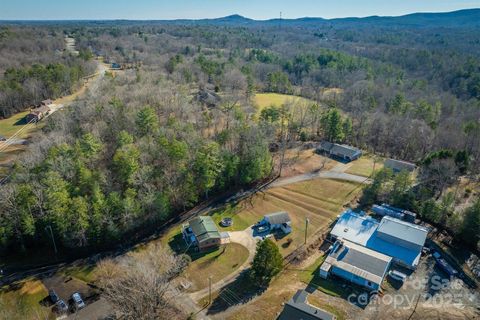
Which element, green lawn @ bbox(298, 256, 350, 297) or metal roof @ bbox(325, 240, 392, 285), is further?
metal roof @ bbox(325, 240, 392, 285)

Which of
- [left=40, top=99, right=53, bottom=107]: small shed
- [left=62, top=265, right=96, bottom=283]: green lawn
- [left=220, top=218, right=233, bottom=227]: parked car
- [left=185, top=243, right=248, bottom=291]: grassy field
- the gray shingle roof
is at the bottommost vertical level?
[left=62, top=265, right=96, bottom=283]: green lawn

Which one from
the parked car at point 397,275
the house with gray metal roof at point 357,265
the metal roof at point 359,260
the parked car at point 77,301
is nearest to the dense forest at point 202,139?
the parked car at point 77,301

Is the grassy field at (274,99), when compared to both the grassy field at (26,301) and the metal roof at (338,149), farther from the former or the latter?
the grassy field at (26,301)

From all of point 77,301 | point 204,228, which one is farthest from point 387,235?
point 77,301

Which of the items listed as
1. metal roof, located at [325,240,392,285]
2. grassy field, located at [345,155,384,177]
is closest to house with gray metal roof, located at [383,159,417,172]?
grassy field, located at [345,155,384,177]

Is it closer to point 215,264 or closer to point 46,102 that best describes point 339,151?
point 215,264

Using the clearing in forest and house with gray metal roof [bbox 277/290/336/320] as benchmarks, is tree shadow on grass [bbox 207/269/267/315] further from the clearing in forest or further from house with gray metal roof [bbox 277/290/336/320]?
the clearing in forest

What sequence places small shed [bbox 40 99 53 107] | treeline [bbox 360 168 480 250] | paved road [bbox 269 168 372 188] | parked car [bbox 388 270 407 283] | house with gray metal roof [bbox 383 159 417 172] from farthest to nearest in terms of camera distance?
small shed [bbox 40 99 53 107] → house with gray metal roof [bbox 383 159 417 172] → paved road [bbox 269 168 372 188] → treeline [bbox 360 168 480 250] → parked car [bbox 388 270 407 283]

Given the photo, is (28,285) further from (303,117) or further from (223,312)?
(303,117)
